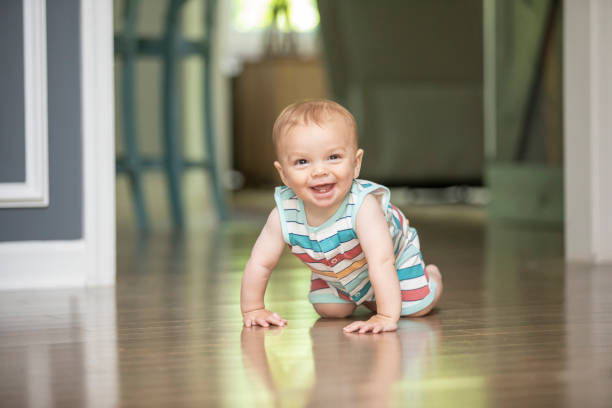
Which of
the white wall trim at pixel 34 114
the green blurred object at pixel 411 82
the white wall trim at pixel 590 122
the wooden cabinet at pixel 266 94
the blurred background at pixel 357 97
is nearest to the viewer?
the white wall trim at pixel 34 114

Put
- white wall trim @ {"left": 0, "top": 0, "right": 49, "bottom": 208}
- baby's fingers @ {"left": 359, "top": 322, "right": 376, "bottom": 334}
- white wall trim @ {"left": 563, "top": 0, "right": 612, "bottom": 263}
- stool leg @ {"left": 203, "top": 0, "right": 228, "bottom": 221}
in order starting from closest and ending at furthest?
baby's fingers @ {"left": 359, "top": 322, "right": 376, "bottom": 334}, white wall trim @ {"left": 0, "top": 0, "right": 49, "bottom": 208}, white wall trim @ {"left": 563, "top": 0, "right": 612, "bottom": 263}, stool leg @ {"left": 203, "top": 0, "right": 228, "bottom": 221}

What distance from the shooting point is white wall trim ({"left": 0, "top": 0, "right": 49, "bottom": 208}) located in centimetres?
169

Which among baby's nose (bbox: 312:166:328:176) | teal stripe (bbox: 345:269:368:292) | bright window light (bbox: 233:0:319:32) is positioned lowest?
teal stripe (bbox: 345:269:368:292)

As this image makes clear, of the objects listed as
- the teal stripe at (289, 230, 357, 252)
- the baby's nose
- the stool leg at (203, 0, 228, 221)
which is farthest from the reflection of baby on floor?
the stool leg at (203, 0, 228, 221)

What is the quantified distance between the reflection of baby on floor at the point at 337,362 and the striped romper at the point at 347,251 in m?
0.06

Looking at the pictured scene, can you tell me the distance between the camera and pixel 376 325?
1168 mm

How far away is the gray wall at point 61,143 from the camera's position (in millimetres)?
1715

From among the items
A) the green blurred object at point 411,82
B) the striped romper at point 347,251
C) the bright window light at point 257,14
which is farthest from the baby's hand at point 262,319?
the bright window light at point 257,14

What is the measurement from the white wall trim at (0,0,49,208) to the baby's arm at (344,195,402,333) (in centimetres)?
80

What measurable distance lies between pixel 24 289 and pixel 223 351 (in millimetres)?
793

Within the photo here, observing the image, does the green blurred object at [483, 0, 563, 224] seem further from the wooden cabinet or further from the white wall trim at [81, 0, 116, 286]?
the wooden cabinet

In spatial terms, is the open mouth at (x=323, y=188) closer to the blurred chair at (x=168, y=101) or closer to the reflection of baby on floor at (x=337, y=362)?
the reflection of baby on floor at (x=337, y=362)

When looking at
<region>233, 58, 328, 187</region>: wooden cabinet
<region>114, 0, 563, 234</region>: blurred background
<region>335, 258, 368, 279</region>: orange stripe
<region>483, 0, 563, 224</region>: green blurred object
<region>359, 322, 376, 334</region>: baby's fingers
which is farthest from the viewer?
<region>233, 58, 328, 187</region>: wooden cabinet

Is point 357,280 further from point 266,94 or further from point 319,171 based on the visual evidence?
point 266,94
